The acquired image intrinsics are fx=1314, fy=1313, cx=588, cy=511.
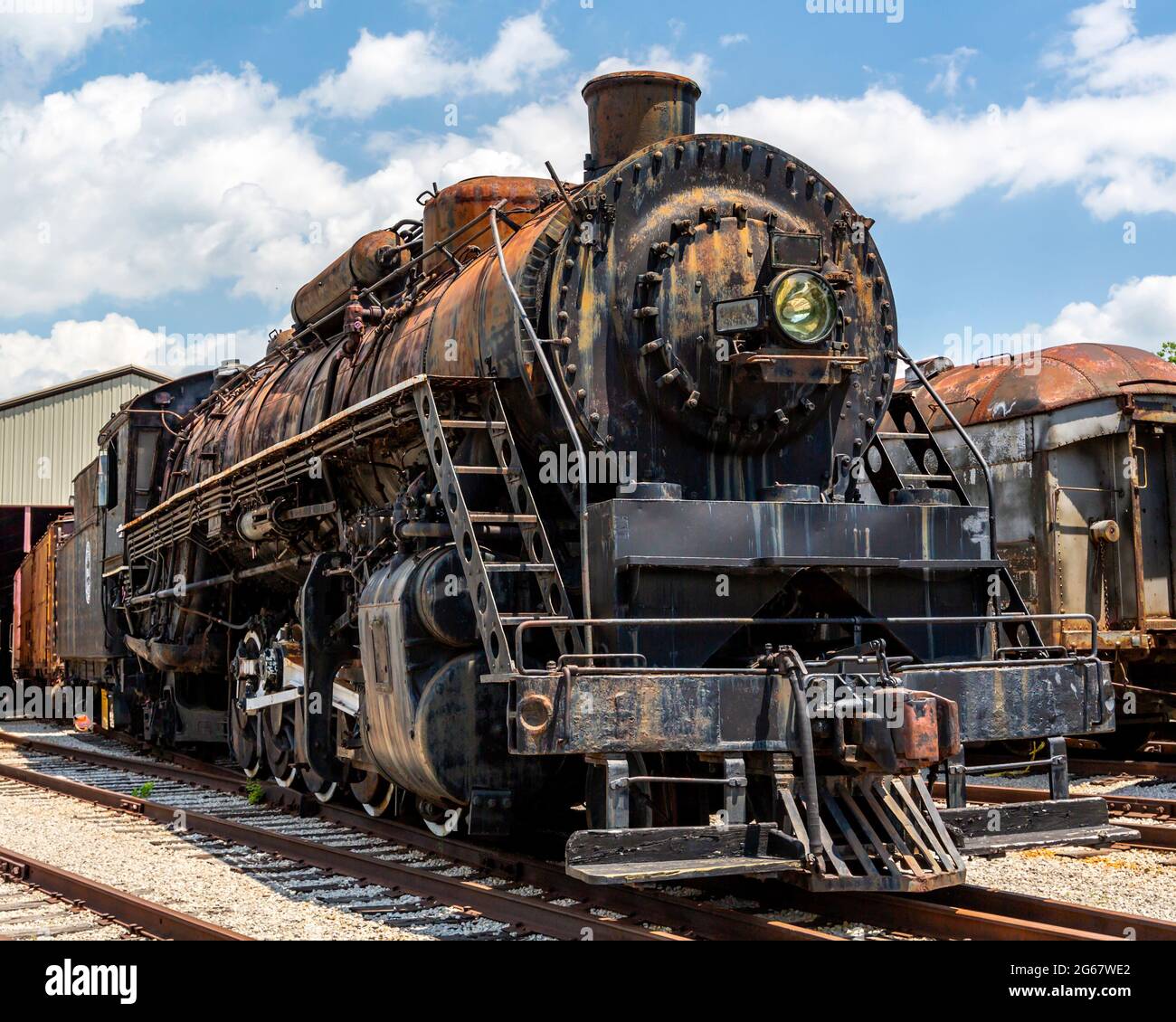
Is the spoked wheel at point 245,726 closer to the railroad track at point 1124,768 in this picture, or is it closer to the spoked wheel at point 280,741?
the spoked wheel at point 280,741

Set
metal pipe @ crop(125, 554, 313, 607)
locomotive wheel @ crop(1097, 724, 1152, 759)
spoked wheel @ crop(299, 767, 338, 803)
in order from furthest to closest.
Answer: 1. locomotive wheel @ crop(1097, 724, 1152, 759)
2. metal pipe @ crop(125, 554, 313, 607)
3. spoked wheel @ crop(299, 767, 338, 803)

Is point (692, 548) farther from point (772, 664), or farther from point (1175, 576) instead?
point (1175, 576)

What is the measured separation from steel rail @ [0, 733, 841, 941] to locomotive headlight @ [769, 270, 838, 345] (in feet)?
9.41

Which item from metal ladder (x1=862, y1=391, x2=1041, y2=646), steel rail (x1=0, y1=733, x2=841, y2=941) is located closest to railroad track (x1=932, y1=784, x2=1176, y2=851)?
metal ladder (x1=862, y1=391, x2=1041, y2=646)

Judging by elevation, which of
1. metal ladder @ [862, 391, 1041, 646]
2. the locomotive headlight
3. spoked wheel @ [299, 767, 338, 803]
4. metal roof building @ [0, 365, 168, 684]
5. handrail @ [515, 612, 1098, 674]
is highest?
metal roof building @ [0, 365, 168, 684]

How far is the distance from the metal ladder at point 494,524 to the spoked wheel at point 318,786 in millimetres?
3324

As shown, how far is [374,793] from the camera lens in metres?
8.71

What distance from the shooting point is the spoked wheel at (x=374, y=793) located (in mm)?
8555

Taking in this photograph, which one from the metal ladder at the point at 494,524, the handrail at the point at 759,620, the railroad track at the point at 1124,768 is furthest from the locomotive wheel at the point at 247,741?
the railroad track at the point at 1124,768

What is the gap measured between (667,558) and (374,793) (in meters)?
3.69

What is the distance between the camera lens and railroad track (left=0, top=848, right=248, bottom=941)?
5855 millimetres

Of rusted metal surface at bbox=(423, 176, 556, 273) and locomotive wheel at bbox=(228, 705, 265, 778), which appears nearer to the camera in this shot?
rusted metal surface at bbox=(423, 176, 556, 273)

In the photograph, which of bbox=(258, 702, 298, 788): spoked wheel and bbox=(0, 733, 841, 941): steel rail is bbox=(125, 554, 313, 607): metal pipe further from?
bbox=(0, 733, 841, 941): steel rail
